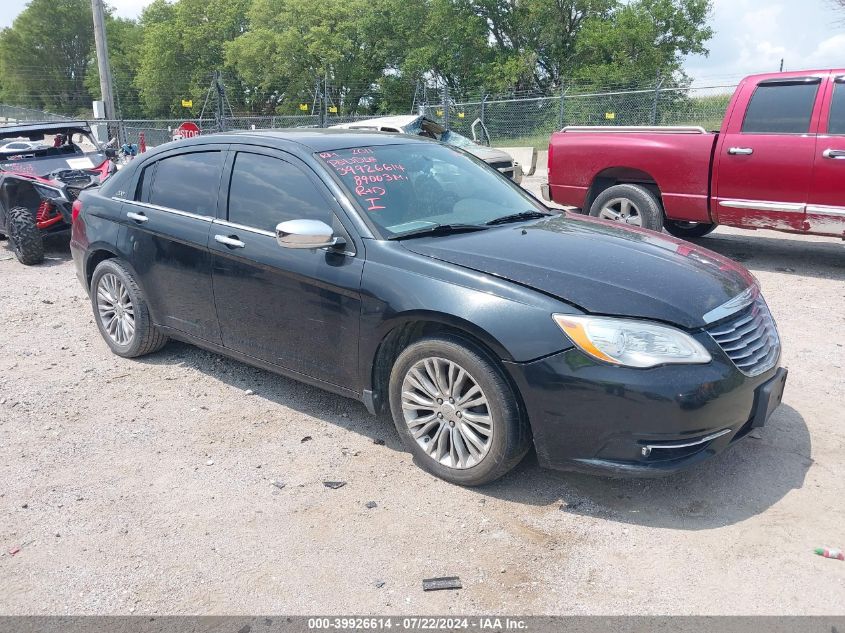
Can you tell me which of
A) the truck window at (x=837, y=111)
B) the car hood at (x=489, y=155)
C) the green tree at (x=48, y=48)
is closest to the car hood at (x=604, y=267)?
the truck window at (x=837, y=111)

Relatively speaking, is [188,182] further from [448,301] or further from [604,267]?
[604,267]

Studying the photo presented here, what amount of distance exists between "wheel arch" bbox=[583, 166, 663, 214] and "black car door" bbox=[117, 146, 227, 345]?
5.28 metres

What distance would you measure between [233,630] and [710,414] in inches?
82.7

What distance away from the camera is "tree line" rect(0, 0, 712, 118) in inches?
1560

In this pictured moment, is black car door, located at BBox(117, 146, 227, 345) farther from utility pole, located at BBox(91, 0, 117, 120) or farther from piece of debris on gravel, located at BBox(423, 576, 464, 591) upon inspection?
utility pole, located at BBox(91, 0, 117, 120)

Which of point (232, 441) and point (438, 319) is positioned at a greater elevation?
point (438, 319)

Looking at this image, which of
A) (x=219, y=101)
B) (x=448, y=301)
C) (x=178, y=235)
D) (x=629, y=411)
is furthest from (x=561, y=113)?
(x=629, y=411)

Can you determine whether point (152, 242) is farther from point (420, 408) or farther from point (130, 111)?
point (130, 111)

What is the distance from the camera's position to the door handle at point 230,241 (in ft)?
14.2

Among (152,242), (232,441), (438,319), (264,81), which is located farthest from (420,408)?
(264,81)

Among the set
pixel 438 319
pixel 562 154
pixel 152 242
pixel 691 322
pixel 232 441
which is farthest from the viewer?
pixel 562 154

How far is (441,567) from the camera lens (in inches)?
119

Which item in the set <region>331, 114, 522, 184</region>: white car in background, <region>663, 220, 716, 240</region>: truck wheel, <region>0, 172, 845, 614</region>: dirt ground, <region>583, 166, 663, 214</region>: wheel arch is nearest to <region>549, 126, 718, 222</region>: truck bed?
<region>583, 166, 663, 214</region>: wheel arch

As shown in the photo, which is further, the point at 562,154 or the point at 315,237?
the point at 562,154
